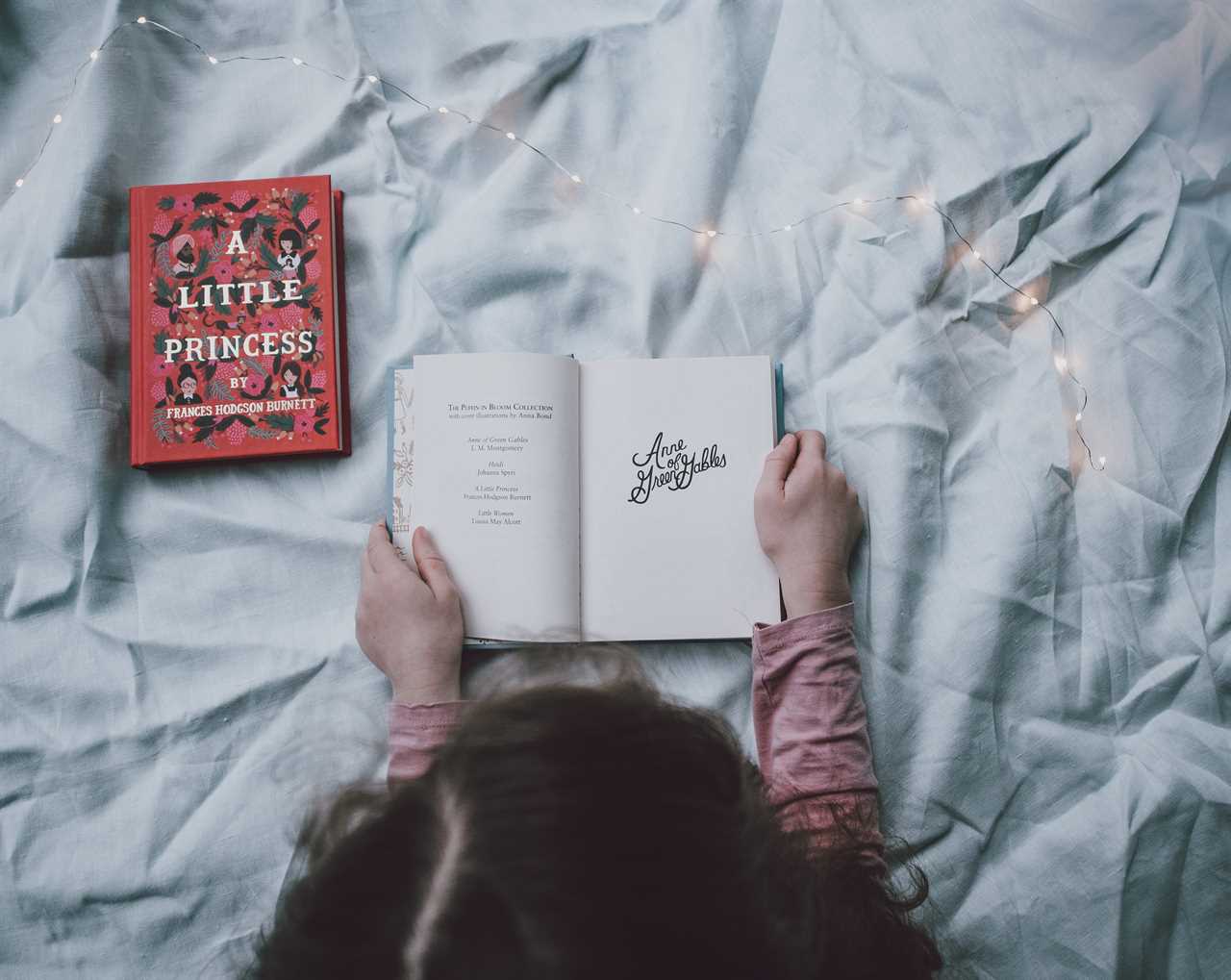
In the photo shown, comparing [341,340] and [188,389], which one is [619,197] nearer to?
[341,340]

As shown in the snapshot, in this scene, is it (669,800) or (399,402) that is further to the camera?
(399,402)

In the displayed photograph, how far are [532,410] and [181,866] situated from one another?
473 millimetres

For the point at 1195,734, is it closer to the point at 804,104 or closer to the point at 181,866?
the point at 804,104

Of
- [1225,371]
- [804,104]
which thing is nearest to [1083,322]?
[1225,371]

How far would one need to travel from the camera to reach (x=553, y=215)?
2.62 ft

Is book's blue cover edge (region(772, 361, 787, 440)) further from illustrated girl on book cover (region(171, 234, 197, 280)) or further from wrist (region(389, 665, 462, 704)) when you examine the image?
illustrated girl on book cover (region(171, 234, 197, 280))

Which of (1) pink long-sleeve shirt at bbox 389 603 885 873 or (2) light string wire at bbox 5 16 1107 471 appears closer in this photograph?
(1) pink long-sleeve shirt at bbox 389 603 885 873

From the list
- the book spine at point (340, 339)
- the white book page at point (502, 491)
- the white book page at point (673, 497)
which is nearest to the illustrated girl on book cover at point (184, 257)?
the book spine at point (340, 339)

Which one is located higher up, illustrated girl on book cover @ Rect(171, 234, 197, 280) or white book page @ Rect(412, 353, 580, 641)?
illustrated girl on book cover @ Rect(171, 234, 197, 280)

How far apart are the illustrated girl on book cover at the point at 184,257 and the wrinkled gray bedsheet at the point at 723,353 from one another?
7 centimetres

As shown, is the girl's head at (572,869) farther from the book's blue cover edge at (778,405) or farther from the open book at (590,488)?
the book's blue cover edge at (778,405)

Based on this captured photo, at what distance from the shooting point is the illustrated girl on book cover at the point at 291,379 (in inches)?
29.9

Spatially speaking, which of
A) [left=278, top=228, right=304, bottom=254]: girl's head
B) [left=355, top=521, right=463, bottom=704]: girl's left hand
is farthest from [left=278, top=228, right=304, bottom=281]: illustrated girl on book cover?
[left=355, top=521, right=463, bottom=704]: girl's left hand

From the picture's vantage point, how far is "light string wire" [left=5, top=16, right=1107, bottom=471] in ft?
2.54
